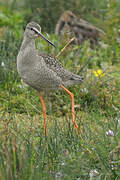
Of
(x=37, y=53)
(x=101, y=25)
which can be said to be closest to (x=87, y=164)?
(x=37, y=53)

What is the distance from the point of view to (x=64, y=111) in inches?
236

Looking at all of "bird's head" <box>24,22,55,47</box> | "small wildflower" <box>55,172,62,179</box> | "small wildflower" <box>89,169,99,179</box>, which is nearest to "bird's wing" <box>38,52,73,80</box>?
"bird's head" <box>24,22,55,47</box>

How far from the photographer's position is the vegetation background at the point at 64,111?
337cm

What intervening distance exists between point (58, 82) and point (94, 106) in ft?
2.16

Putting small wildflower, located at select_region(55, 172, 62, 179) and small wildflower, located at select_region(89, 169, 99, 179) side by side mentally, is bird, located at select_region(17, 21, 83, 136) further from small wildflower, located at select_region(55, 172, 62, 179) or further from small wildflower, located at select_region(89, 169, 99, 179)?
small wildflower, located at select_region(55, 172, 62, 179)

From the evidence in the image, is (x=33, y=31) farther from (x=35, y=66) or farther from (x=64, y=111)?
(x=64, y=111)

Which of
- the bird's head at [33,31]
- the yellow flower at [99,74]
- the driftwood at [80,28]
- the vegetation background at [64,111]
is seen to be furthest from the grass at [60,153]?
the driftwood at [80,28]

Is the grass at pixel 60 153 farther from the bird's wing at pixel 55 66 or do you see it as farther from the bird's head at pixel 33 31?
the bird's head at pixel 33 31

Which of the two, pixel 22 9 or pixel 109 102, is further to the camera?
pixel 22 9

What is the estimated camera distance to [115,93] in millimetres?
6316

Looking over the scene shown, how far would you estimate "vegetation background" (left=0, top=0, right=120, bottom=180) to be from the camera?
3.37 metres

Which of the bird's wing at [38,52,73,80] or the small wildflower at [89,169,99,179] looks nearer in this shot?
the small wildflower at [89,169,99,179]

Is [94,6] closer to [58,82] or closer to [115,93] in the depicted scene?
[115,93]

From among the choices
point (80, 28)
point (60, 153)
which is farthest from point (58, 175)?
point (80, 28)
